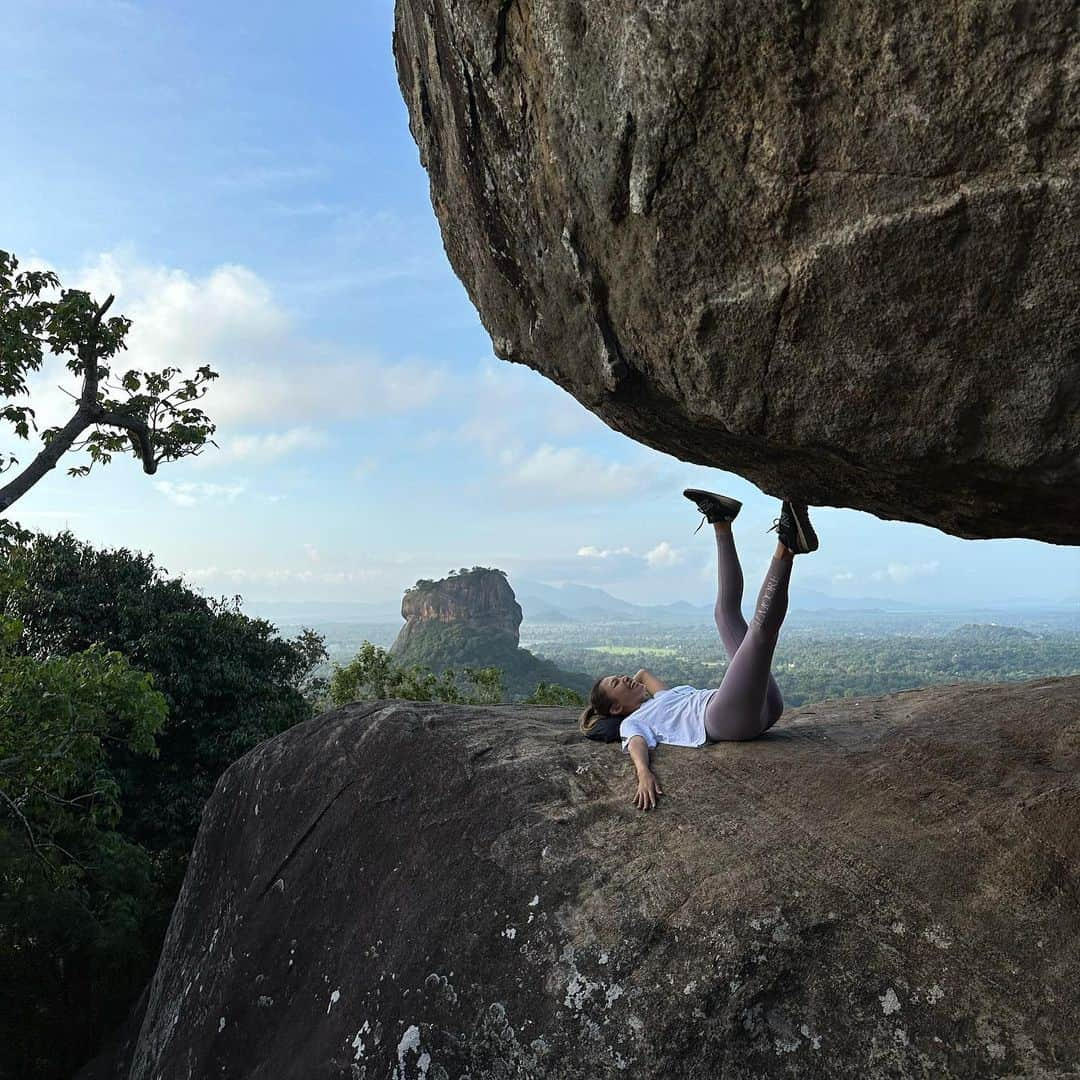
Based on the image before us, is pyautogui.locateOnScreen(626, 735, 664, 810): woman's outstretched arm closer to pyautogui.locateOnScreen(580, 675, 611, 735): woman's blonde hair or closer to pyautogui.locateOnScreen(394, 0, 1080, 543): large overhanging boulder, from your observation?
pyautogui.locateOnScreen(580, 675, 611, 735): woman's blonde hair

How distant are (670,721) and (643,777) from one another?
95 cm

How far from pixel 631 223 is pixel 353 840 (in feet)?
16.9

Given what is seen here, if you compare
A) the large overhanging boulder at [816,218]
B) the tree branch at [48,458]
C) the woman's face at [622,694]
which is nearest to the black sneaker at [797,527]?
the large overhanging boulder at [816,218]

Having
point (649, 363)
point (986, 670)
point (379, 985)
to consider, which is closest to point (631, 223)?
point (649, 363)

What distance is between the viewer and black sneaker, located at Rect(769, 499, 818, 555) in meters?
5.59

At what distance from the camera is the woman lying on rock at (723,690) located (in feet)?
19.4

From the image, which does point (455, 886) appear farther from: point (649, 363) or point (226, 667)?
point (226, 667)

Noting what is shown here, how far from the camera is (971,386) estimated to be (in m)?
3.72

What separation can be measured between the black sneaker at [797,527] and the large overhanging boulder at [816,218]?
24.8 inches

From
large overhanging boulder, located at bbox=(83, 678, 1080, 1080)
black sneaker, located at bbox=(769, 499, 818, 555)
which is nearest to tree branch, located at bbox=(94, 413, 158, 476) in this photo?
large overhanging boulder, located at bbox=(83, 678, 1080, 1080)

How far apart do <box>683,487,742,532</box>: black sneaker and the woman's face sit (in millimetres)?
1588

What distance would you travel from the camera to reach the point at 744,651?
20.7 ft

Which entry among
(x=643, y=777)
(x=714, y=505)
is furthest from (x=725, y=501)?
(x=643, y=777)

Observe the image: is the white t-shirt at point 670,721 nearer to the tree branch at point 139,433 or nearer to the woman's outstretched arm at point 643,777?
Result: the woman's outstretched arm at point 643,777
